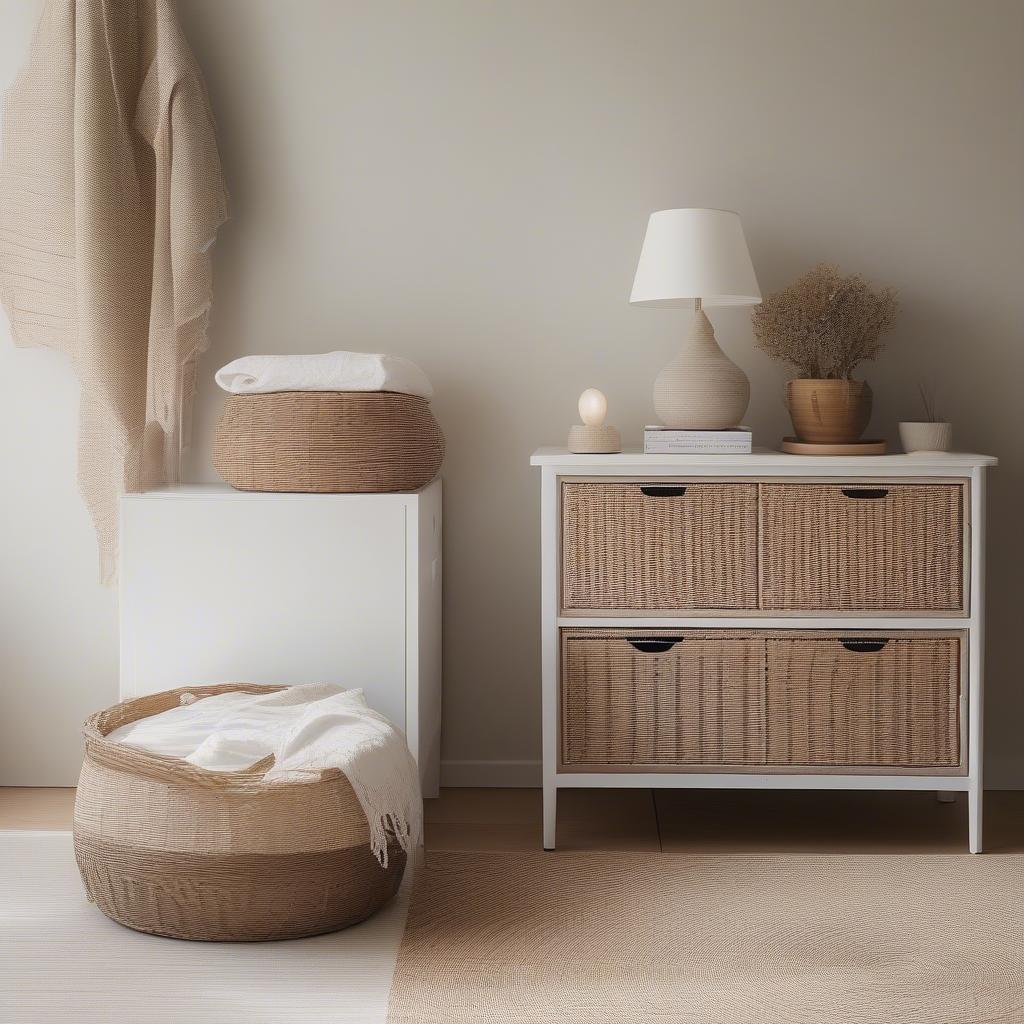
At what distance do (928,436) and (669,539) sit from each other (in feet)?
2.03

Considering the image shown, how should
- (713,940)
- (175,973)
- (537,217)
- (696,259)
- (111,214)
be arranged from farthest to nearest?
1. (537,217)
2. (111,214)
3. (696,259)
4. (713,940)
5. (175,973)

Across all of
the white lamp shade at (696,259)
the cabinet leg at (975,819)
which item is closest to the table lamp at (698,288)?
the white lamp shade at (696,259)

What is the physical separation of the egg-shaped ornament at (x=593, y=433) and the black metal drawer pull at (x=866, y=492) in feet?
1.54

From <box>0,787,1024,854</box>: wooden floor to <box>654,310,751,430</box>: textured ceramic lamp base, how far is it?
0.88 meters

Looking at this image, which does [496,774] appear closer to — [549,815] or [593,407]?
[549,815]

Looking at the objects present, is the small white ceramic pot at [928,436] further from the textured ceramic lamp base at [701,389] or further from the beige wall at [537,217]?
the textured ceramic lamp base at [701,389]

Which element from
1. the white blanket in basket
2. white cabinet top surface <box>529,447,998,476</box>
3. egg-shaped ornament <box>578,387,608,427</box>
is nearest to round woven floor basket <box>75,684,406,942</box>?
the white blanket in basket

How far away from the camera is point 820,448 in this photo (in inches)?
93.2

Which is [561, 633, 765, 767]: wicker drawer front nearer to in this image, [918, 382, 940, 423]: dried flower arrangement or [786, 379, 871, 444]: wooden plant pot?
[786, 379, 871, 444]: wooden plant pot

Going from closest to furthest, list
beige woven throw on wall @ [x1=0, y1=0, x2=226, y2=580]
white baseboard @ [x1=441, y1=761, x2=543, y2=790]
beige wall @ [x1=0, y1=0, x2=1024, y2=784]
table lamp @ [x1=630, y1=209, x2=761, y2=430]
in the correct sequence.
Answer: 1. table lamp @ [x1=630, y1=209, x2=761, y2=430]
2. beige woven throw on wall @ [x1=0, y1=0, x2=226, y2=580]
3. beige wall @ [x1=0, y1=0, x2=1024, y2=784]
4. white baseboard @ [x1=441, y1=761, x2=543, y2=790]

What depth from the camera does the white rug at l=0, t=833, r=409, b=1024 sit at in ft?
5.41

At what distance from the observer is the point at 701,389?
239 centimetres

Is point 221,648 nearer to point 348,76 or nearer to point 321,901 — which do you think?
point 321,901

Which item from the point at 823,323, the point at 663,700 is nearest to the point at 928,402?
the point at 823,323
